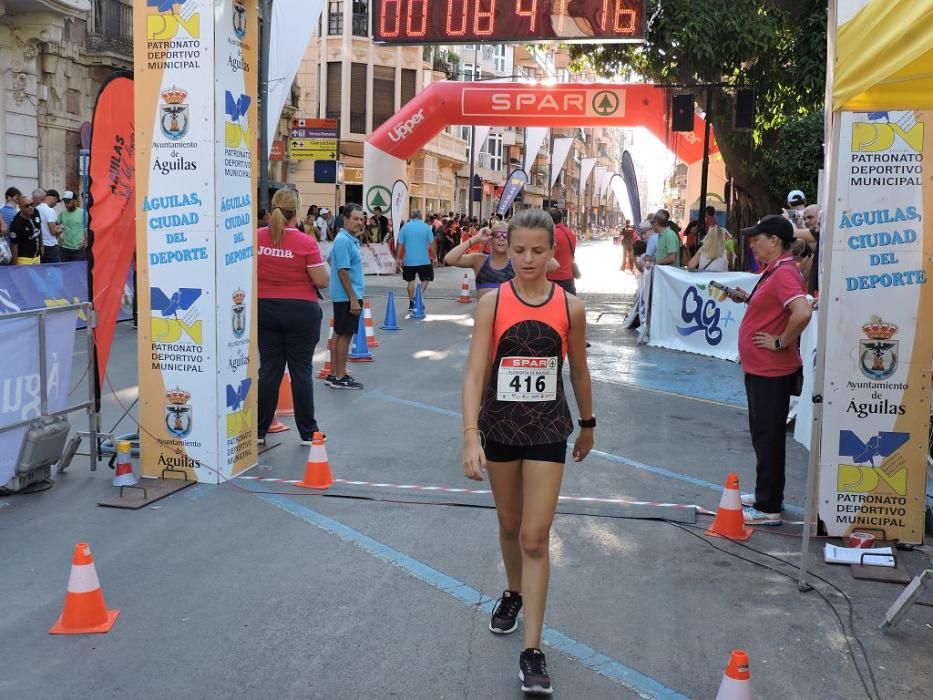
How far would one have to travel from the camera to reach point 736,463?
25.2 feet

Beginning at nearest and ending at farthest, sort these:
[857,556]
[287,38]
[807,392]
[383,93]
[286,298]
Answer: [857,556]
[286,298]
[807,392]
[287,38]
[383,93]

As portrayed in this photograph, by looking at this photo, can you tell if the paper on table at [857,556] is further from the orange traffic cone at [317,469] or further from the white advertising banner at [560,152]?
the white advertising banner at [560,152]

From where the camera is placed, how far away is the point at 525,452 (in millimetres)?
3906

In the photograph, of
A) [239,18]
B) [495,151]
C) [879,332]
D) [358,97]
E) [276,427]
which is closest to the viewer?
[879,332]

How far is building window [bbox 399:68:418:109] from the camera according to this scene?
50.1m

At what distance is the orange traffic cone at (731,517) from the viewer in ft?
18.9

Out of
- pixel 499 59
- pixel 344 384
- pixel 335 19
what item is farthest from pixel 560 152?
pixel 344 384

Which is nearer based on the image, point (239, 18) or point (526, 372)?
point (526, 372)

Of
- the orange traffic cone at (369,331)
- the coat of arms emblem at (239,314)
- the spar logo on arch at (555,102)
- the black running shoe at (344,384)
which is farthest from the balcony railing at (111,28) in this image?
the coat of arms emblem at (239,314)

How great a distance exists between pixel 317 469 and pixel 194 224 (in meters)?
1.83


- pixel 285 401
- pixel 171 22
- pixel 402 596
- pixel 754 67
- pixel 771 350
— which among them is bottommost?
pixel 402 596

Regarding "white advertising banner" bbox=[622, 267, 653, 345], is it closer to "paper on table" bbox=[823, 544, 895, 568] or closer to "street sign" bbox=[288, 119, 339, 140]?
"paper on table" bbox=[823, 544, 895, 568]

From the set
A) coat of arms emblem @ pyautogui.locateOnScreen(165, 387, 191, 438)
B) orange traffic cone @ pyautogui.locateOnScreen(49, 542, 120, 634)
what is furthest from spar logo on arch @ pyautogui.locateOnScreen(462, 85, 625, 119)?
orange traffic cone @ pyautogui.locateOnScreen(49, 542, 120, 634)

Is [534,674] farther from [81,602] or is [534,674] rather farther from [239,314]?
[239,314]
